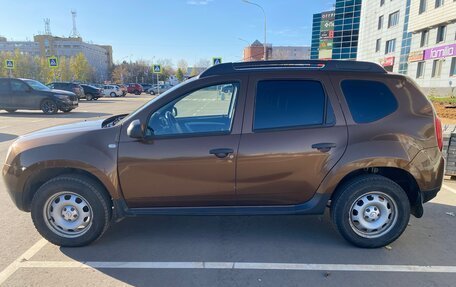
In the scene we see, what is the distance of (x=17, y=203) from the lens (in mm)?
3555

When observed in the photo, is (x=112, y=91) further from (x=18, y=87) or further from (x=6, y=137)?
(x=6, y=137)

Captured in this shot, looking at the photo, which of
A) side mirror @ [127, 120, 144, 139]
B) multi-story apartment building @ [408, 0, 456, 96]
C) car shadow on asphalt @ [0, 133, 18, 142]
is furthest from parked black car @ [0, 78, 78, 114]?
multi-story apartment building @ [408, 0, 456, 96]

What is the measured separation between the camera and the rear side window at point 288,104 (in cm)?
340

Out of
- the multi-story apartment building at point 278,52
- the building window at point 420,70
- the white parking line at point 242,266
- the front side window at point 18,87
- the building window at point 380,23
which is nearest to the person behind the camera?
the white parking line at point 242,266

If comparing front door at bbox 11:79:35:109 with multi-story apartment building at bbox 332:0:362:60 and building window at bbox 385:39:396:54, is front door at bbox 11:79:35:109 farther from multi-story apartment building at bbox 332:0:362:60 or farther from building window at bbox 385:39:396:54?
multi-story apartment building at bbox 332:0:362:60

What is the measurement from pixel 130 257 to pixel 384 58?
4597 centimetres

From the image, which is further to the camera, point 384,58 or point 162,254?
point 384,58

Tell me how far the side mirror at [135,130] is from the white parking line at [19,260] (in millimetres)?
1647

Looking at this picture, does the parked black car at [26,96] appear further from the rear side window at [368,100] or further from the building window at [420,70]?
the building window at [420,70]

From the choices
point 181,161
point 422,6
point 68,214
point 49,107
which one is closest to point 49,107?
point 49,107

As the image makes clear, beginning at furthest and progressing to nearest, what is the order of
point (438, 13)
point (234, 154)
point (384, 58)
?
point (384, 58) < point (438, 13) < point (234, 154)

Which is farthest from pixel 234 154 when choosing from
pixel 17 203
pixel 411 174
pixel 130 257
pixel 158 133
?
pixel 17 203

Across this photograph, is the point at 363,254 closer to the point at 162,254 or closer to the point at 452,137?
the point at 162,254

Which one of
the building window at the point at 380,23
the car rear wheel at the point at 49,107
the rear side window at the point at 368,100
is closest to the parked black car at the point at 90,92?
the car rear wheel at the point at 49,107
